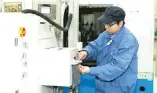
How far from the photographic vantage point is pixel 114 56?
234 centimetres

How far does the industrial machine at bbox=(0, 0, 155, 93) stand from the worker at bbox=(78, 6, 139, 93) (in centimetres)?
19

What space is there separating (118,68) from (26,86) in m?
0.72

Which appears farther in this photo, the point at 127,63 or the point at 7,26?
the point at 127,63

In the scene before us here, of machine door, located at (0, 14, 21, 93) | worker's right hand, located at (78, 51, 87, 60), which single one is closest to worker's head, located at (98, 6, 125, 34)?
worker's right hand, located at (78, 51, 87, 60)

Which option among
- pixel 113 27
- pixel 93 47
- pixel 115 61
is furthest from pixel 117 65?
pixel 93 47

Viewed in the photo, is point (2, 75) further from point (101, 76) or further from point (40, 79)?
point (101, 76)

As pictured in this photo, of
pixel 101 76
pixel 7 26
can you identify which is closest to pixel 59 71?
pixel 101 76

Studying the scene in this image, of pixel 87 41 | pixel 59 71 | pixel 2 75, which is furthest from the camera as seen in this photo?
pixel 87 41

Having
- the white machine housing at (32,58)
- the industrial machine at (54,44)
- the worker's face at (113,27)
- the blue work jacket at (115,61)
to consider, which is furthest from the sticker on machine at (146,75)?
the white machine housing at (32,58)

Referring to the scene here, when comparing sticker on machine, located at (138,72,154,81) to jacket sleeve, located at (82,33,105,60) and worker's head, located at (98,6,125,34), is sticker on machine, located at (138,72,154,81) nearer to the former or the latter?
jacket sleeve, located at (82,33,105,60)

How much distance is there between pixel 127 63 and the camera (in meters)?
2.29

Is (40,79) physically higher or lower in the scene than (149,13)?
lower

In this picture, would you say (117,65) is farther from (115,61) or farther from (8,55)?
(8,55)

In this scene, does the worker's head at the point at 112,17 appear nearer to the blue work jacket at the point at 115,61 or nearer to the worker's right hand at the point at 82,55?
the blue work jacket at the point at 115,61
